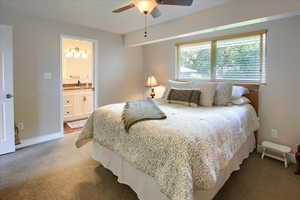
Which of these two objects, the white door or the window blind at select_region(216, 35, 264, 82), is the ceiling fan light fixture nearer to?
the window blind at select_region(216, 35, 264, 82)

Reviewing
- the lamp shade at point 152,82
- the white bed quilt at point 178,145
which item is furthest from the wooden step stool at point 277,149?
the lamp shade at point 152,82

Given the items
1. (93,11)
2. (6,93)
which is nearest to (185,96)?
(93,11)

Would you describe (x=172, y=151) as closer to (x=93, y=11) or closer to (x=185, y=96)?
(x=185, y=96)

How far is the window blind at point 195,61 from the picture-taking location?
365 cm

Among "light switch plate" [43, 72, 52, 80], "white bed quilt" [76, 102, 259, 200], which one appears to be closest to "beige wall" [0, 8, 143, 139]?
"light switch plate" [43, 72, 52, 80]

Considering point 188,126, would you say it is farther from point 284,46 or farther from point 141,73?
point 141,73

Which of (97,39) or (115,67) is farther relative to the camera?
(115,67)

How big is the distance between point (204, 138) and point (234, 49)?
2331 mm

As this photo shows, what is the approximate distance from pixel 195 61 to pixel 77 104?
3.28 meters

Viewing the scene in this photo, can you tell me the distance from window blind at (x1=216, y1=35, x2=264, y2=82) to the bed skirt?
49.0 inches

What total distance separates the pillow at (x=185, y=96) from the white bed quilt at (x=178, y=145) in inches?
24.4

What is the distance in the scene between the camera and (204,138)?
5.01 feet

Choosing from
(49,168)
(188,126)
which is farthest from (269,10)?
(49,168)

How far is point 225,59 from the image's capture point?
11.0 feet
